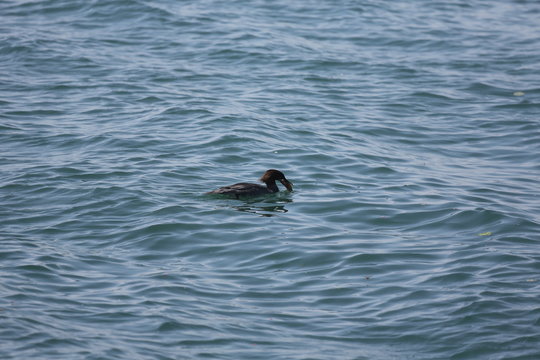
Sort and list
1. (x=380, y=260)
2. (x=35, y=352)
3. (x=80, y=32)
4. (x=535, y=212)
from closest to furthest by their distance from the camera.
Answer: (x=35, y=352) < (x=380, y=260) < (x=535, y=212) < (x=80, y=32)

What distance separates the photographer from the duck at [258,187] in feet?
38.0

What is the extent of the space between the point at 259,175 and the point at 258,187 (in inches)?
42.7

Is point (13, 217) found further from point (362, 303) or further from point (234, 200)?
point (362, 303)

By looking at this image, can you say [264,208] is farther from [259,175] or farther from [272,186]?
[259,175]

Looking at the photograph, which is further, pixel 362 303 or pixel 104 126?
pixel 104 126

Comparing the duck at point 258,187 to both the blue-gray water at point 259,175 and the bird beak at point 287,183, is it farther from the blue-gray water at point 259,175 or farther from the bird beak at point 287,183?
the blue-gray water at point 259,175

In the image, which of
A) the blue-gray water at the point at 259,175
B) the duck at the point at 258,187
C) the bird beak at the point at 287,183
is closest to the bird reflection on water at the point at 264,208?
the blue-gray water at the point at 259,175

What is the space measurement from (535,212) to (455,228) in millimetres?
1490

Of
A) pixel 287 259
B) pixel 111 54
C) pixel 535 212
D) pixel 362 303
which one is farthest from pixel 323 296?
pixel 111 54

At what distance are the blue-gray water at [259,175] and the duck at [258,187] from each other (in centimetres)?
18

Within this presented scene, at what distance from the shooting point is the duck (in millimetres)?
11578

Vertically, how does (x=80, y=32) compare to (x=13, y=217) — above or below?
above

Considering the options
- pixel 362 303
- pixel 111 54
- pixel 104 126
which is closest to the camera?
pixel 362 303

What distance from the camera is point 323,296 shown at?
8.80 m
